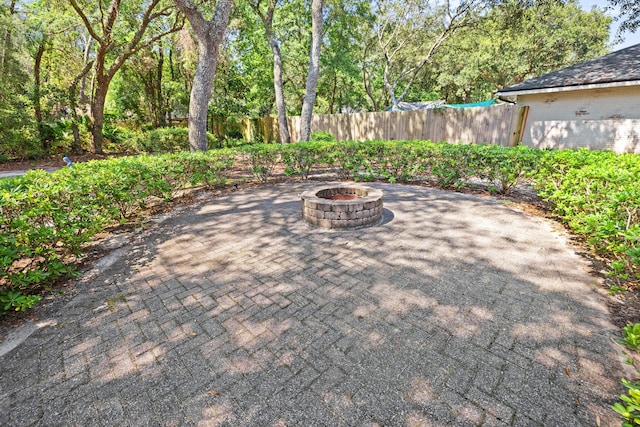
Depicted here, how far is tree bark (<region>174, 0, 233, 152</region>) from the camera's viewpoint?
21.2 feet

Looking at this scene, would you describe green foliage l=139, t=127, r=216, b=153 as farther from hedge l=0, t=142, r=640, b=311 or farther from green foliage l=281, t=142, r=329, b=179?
green foliage l=281, t=142, r=329, b=179

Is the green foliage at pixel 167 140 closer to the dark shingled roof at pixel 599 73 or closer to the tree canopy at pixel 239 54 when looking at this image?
the tree canopy at pixel 239 54

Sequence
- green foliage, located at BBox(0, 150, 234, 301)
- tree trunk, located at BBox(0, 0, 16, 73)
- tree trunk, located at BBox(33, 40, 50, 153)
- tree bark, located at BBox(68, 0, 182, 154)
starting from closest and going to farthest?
1. green foliage, located at BBox(0, 150, 234, 301)
2. tree bark, located at BBox(68, 0, 182, 154)
3. tree trunk, located at BBox(0, 0, 16, 73)
4. tree trunk, located at BBox(33, 40, 50, 153)

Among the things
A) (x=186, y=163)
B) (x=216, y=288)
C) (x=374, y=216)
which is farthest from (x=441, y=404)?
(x=186, y=163)

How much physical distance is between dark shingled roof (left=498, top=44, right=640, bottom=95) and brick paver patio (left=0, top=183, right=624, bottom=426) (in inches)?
301

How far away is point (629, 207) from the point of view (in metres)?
3.01

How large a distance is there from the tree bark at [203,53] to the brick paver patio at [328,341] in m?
4.41

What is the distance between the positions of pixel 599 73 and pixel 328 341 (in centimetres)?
1179

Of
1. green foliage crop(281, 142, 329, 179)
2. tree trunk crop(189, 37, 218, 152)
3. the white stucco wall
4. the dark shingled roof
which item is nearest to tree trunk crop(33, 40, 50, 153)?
tree trunk crop(189, 37, 218, 152)

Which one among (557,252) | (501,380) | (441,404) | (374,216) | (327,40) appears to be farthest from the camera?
(327,40)

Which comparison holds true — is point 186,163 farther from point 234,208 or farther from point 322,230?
point 322,230

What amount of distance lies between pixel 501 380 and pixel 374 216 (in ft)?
10.2

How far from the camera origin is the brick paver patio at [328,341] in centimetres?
177

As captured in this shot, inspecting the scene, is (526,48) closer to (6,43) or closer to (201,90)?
(201,90)
